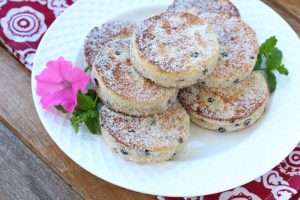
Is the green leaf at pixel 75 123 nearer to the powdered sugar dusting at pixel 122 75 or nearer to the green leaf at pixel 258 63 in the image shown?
the powdered sugar dusting at pixel 122 75

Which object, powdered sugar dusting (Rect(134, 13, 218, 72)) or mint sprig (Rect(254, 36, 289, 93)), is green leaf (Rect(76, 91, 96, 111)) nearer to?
powdered sugar dusting (Rect(134, 13, 218, 72))

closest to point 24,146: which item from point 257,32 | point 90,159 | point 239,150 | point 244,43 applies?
point 90,159

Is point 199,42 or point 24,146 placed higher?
point 199,42

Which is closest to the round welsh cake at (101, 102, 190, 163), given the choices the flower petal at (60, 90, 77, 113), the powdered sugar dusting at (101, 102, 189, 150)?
the powdered sugar dusting at (101, 102, 189, 150)

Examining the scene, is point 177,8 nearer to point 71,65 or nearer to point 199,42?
point 199,42

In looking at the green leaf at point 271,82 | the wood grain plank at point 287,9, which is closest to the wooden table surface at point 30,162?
the green leaf at point 271,82

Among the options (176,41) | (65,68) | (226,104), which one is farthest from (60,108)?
(226,104)

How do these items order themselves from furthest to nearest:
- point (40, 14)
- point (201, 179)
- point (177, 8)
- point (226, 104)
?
point (40, 14) → point (177, 8) → point (226, 104) → point (201, 179)
